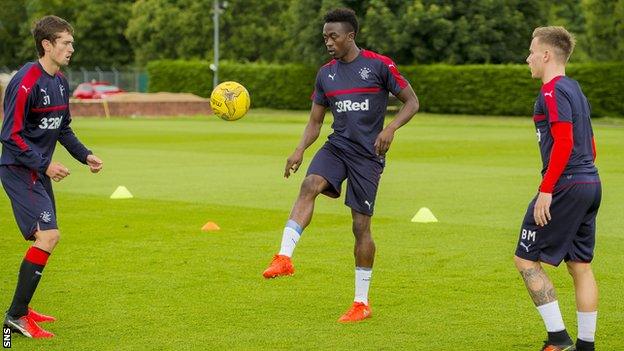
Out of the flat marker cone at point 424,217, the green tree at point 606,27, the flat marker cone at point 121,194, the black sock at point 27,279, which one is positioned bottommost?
the green tree at point 606,27

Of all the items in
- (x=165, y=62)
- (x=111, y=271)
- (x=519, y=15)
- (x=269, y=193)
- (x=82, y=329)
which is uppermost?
(x=82, y=329)

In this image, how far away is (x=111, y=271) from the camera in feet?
39.9

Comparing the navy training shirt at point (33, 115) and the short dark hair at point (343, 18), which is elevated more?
the short dark hair at point (343, 18)

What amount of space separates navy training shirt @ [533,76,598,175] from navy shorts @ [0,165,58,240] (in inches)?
140

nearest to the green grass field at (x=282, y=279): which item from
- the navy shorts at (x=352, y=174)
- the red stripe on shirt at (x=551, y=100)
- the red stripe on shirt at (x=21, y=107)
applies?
the navy shorts at (x=352, y=174)

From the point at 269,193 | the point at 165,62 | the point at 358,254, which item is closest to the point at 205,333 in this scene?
the point at 358,254

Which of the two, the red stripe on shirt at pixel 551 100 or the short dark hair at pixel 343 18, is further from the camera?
the short dark hair at pixel 343 18

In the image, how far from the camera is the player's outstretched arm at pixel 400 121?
9.73 metres

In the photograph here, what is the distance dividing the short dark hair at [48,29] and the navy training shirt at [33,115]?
0.57ft

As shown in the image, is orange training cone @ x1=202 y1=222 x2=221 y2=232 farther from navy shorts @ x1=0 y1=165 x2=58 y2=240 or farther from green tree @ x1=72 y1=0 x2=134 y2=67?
green tree @ x1=72 y1=0 x2=134 y2=67

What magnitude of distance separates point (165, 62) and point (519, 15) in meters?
24.1

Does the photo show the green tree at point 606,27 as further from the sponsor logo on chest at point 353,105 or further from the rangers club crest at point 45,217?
the rangers club crest at point 45,217

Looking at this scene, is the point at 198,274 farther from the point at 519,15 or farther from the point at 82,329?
the point at 519,15

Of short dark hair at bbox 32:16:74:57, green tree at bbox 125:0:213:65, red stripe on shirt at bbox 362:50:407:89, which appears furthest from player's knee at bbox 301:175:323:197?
green tree at bbox 125:0:213:65
